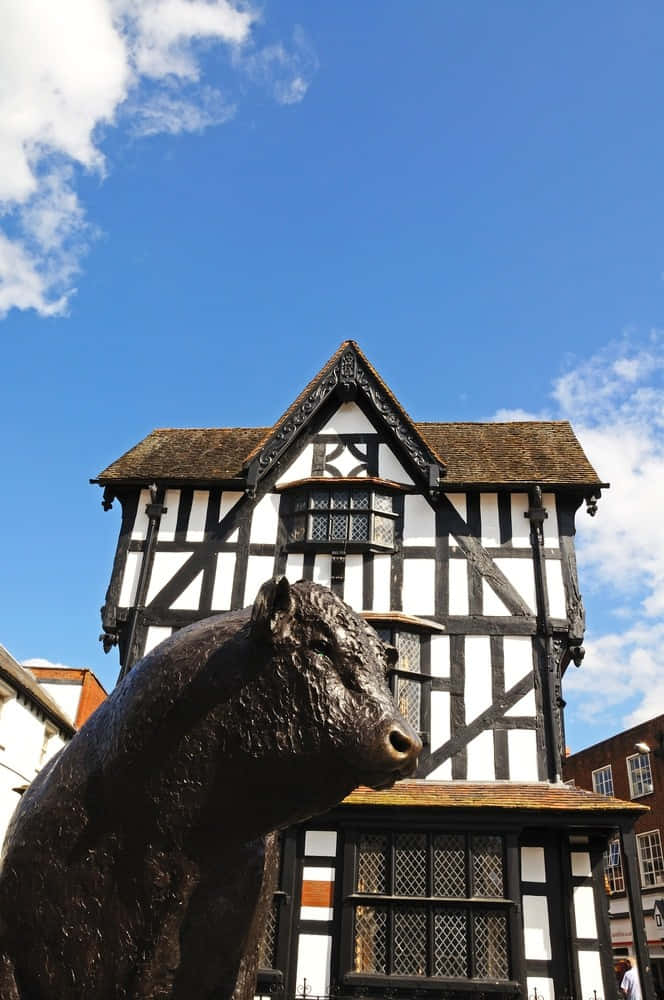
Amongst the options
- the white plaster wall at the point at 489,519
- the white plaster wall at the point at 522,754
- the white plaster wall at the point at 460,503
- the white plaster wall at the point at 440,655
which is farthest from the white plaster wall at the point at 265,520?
the white plaster wall at the point at 522,754

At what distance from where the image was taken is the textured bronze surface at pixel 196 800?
2.69m

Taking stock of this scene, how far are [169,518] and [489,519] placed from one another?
7385 millimetres

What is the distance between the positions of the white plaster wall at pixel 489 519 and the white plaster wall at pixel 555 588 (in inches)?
49.5

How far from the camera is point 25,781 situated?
2377 cm

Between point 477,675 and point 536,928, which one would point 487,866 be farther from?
point 477,675

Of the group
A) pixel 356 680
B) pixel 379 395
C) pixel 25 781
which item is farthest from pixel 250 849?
pixel 25 781

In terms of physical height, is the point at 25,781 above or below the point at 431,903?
above

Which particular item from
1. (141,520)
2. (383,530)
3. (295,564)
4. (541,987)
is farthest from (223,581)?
(541,987)

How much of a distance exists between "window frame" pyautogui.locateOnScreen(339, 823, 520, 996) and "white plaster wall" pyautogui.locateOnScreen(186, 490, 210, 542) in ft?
23.8

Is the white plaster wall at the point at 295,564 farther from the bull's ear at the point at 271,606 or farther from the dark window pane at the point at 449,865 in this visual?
the bull's ear at the point at 271,606

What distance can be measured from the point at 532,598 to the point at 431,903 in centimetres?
638

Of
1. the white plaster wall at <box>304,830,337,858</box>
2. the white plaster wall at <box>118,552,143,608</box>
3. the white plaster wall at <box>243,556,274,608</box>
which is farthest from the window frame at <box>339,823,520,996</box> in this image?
the white plaster wall at <box>118,552,143,608</box>

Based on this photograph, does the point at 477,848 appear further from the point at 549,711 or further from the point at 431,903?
the point at 549,711

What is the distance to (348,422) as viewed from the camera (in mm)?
19188
